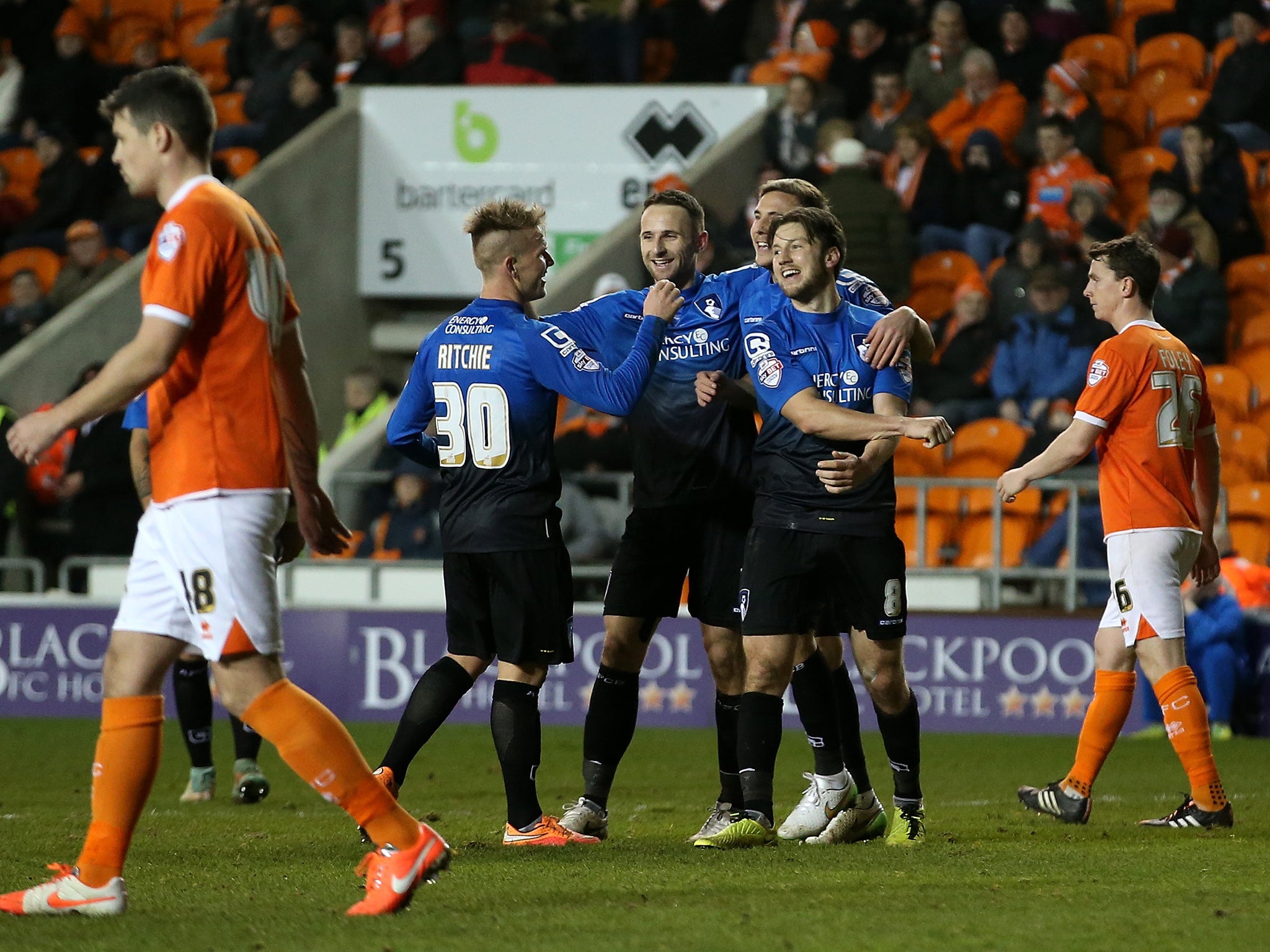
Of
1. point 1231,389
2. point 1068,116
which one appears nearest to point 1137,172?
point 1068,116

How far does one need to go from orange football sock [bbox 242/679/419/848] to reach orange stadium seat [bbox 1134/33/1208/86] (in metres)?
12.6

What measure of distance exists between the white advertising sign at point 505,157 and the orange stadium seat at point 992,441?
4115 mm

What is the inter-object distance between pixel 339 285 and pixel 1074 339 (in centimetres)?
667

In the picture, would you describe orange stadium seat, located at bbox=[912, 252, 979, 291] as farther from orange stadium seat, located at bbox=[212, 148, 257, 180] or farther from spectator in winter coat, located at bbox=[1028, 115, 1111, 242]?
orange stadium seat, located at bbox=[212, 148, 257, 180]

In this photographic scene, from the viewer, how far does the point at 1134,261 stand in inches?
272

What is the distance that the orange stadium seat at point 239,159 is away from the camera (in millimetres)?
17156

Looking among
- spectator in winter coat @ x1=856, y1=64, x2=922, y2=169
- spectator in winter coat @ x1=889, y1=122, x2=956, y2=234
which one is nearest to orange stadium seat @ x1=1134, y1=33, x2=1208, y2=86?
spectator in winter coat @ x1=856, y1=64, x2=922, y2=169

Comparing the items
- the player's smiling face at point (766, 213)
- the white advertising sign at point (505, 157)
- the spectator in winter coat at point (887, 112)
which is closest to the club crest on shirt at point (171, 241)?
the player's smiling face at point (766, 213)

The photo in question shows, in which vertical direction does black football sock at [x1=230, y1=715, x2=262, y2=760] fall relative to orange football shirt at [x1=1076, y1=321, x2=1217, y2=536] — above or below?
below

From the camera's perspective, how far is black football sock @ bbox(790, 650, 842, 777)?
6422 millimetres

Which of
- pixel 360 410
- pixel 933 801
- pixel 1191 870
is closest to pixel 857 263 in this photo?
pixel 360 410

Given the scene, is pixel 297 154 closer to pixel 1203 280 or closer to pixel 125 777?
pixel 1203 280

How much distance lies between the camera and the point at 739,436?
661 centimetres

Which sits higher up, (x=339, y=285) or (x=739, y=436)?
(x=339, y=285)
